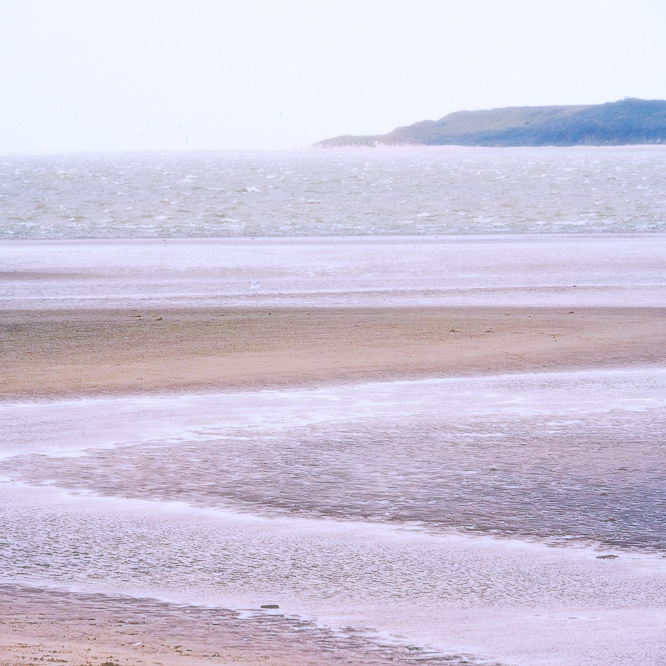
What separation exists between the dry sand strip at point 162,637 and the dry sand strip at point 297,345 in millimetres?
6589

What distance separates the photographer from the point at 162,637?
515cm

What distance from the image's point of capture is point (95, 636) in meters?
5.14

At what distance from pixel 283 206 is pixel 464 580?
48.8 m

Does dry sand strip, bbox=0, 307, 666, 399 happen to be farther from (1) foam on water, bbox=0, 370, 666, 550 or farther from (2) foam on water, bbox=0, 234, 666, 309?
(2) foam on water, bbox=0, 234, 666, 309

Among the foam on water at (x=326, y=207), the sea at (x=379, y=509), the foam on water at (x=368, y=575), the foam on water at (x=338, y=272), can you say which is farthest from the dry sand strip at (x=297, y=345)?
the foam on water at (x=326, y=207)

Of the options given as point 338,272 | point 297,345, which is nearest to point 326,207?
point 338,272

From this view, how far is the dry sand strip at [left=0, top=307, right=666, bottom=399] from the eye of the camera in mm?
12891

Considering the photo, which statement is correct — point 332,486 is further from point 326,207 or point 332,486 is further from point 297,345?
point 326,207

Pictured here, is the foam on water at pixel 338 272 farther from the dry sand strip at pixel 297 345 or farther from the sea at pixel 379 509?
the sea at pixel 379 509

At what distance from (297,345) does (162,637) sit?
32.9 ft

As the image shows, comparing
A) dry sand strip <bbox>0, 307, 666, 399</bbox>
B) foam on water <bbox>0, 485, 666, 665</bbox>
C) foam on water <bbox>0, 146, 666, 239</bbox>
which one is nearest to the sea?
foam on water <bbox>0, 485, 666, 665</bbox>

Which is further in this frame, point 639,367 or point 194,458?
point 639,367

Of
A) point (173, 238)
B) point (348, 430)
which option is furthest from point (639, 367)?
point (173, 238)

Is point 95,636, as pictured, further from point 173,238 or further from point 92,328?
point 173,238
